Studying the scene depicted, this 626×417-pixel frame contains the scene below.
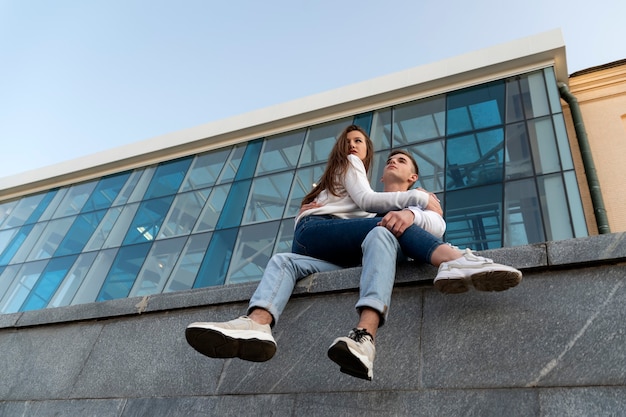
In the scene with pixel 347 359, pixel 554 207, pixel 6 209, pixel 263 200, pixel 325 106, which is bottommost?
pixel 347 359

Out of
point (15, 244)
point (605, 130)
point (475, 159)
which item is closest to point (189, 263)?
point (475, 159)

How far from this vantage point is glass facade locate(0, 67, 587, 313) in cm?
960

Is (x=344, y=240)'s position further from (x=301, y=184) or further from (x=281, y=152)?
(x=281, y=152)

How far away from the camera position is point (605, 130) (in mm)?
12055

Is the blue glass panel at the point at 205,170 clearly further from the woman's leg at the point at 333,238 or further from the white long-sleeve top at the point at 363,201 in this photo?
the woman's leg at the point at 333,238

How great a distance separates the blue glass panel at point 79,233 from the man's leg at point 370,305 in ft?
43.1

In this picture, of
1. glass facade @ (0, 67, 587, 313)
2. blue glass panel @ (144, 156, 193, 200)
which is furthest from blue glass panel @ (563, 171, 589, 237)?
blue glass panel @ (144, 156, 193, 200)

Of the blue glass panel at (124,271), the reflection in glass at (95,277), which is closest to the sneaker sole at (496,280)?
the blue glass panel at (124,271)

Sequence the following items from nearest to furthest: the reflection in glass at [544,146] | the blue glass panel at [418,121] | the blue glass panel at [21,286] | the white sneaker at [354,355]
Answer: the white sneaker at [354,355], the reflection in glass at [544,146], the blue glass panel at [418,121], the blue glass panel at [21,286]

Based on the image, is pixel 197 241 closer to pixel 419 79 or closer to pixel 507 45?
pixel 419 79

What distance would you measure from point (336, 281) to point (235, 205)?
915 cm

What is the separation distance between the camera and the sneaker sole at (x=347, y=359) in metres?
2.58

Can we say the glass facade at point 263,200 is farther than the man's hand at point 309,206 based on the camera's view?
Yes

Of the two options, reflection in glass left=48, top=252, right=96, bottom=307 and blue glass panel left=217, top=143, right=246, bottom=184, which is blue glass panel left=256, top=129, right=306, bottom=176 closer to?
Result: blue glass panel left=217, top=143, right=246, bottom=184
